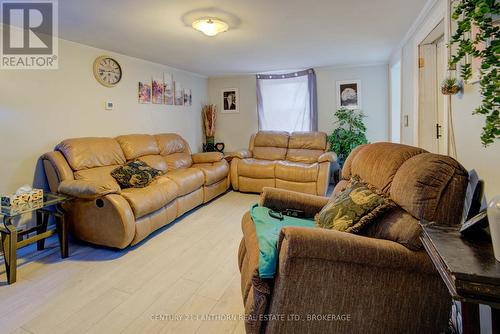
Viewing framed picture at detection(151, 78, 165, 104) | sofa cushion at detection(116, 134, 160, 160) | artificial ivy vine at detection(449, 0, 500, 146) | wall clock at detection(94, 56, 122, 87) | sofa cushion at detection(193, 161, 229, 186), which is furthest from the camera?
framed picture at detection(151, 78, 165, 104)

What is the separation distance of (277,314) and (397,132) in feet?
12.8

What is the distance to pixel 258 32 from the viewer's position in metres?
2.86

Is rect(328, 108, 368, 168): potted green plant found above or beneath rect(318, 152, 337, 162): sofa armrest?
above

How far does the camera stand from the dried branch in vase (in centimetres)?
564

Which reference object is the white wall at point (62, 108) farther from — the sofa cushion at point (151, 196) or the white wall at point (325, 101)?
the white wall at point (325, 101)

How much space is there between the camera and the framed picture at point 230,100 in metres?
5.64

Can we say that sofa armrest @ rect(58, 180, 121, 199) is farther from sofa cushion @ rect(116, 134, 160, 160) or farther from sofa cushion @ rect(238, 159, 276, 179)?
sofa cushion @ rect(238, 159, 276, 179)

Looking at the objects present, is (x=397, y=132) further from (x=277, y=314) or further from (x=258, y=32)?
(x=277, y=314)

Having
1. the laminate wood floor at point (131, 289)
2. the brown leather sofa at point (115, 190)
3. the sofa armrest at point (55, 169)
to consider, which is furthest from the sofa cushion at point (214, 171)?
the sofa armrest at point (55, 169)

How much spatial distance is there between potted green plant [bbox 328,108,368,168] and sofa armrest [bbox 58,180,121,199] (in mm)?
3509

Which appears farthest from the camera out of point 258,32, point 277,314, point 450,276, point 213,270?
point 258,32

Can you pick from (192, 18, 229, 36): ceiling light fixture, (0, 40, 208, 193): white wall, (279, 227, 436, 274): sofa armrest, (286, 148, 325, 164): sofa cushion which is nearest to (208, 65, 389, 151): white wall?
(286, 148, 325, 164): sofa cushion

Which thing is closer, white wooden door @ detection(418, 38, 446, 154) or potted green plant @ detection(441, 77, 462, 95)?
potted green plant @ detection(441, 77, 462, 95)

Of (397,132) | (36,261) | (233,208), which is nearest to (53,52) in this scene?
(36,261)
